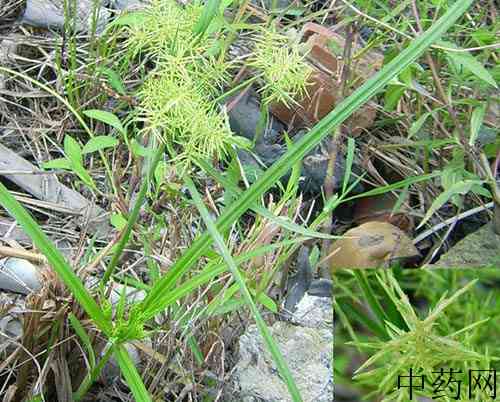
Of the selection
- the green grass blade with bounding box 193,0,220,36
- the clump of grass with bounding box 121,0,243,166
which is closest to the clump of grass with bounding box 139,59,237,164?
the clump of grass with bounding box 121,0,243,166

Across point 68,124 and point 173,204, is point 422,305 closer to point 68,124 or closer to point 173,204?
point 173,204

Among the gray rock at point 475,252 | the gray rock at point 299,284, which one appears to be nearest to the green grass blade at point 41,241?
the gray rock at point 299,284

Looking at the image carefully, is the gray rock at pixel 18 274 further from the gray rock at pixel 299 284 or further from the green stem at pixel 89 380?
the gray rock at pixel 299 284

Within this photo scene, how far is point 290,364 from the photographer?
1129 mm

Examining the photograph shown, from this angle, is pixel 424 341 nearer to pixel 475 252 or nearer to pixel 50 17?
pixel 475 252

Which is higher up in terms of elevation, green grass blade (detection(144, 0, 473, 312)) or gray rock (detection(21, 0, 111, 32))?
green grass blade (detection(144, 0, 473, 312))

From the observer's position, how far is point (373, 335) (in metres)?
0.83

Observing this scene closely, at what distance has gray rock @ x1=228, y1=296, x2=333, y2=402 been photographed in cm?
108

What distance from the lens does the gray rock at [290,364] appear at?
42.3 inches

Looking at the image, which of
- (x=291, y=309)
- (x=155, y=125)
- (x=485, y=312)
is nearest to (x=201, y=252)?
(x=155, y=125)

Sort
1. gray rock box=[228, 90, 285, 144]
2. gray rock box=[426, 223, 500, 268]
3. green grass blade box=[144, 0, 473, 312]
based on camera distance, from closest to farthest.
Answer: green grass blade box=[144, 0, 473, 312] → gray rock box=[426, 223, 500, 268] → gray rock box=[228, 90, 285, 144]

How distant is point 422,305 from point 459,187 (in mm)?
489

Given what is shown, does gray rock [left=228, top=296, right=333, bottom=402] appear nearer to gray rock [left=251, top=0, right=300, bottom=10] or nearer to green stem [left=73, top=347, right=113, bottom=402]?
green stem [left=73, top=347, right=113, bottom=402]

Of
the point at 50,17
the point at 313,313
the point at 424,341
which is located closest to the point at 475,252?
the point at 313,313
